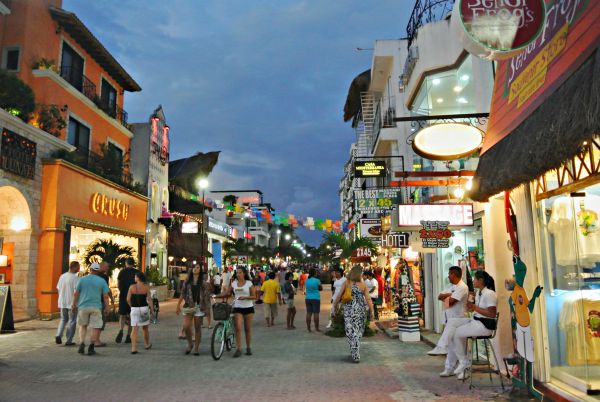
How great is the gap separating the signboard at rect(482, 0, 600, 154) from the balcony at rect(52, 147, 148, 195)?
15.3 meters

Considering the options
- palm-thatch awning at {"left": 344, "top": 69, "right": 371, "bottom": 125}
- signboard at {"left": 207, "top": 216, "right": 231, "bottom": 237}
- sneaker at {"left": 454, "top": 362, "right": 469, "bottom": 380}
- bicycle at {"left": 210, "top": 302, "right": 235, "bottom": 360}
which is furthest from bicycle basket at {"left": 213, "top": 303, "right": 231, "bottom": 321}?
signboard at {"left": 207, "top": 216, "right": 231, "bottom": 237}

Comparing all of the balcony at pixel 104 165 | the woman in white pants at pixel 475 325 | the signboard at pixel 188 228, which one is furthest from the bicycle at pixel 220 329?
the signboard at pixel 188 228

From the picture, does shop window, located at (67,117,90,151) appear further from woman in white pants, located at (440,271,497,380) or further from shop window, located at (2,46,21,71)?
woman in white pants, located at (440,271,497,380)

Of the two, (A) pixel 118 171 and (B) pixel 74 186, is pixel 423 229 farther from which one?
(A) pixel 118 171

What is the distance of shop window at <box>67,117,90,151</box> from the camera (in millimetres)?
19375

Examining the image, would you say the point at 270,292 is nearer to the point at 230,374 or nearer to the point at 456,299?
the point at 230,374

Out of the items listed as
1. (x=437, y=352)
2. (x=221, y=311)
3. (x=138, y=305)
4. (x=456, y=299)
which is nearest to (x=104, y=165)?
(x=138, y=305)

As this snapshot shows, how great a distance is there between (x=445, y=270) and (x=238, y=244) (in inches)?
1515

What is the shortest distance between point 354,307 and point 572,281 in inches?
157

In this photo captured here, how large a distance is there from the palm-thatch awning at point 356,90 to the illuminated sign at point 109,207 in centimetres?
1761

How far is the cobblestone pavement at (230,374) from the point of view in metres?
6.50

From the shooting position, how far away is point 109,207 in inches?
819

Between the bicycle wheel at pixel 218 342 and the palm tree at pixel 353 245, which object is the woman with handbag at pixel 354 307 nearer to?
the bicycle wheel at pixel 218 342

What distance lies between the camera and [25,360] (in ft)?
29.2
